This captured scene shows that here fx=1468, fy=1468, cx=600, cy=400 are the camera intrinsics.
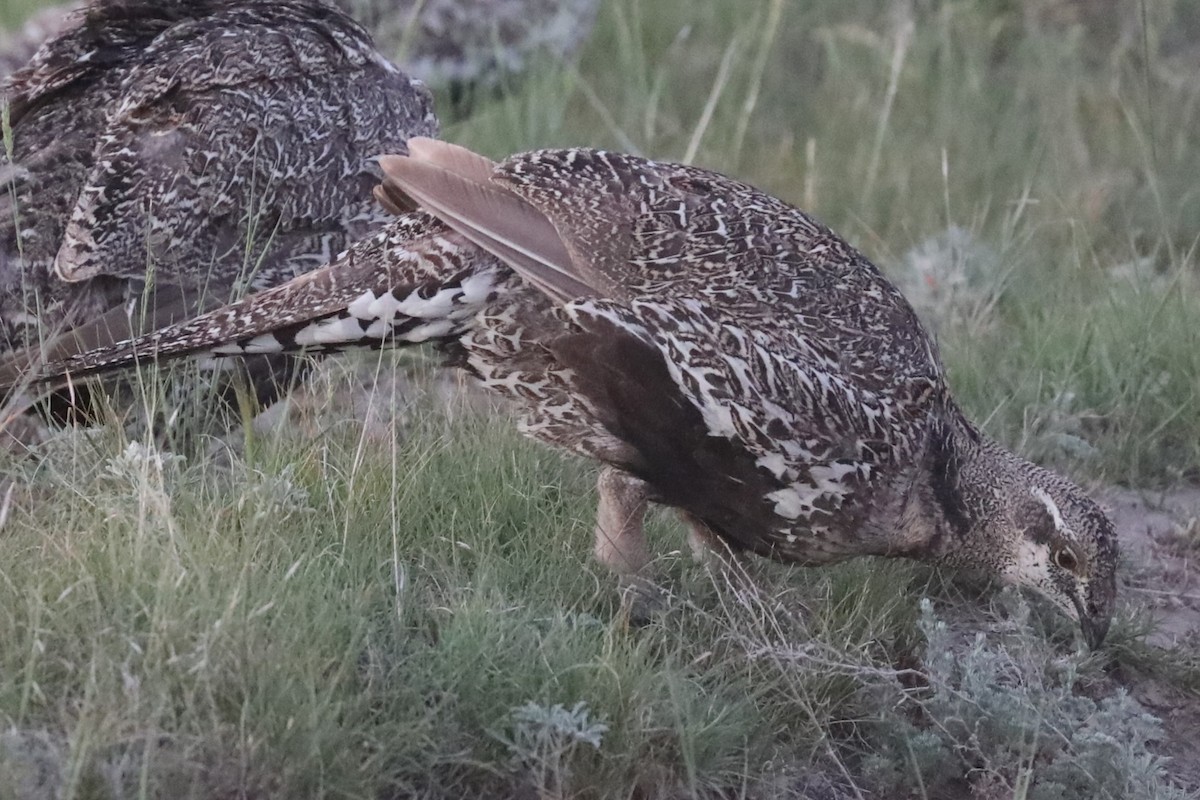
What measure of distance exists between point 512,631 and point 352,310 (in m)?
1.12

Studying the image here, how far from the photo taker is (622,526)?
3.98 m

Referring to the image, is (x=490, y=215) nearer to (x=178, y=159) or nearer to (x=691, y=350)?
(x=691, y=350)

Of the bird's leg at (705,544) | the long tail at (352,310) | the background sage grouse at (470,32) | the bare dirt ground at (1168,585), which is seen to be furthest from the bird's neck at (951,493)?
the background sage grouse at (470,32)

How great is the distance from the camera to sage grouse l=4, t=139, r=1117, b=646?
3.78m

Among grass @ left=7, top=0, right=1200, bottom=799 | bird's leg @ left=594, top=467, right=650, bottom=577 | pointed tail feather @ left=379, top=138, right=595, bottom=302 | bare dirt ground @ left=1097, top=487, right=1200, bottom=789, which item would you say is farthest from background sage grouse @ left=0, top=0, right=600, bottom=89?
bare dirt ground @ left=1097, top=487, right=1200, bottom=789

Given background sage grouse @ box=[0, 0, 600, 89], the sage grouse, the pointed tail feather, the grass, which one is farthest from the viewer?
background sage grouse @ box=[0, 0, 600, 89]

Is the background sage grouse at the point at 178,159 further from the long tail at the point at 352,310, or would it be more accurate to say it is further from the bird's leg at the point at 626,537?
the bird's leg at the point at 626,537

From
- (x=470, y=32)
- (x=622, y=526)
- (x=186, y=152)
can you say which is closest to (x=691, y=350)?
(x=622, y=526)

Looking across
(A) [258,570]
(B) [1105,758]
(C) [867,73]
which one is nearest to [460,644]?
(A) [258,570]

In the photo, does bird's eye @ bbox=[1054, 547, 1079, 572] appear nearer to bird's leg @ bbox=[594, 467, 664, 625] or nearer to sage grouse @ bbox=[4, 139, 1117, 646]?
sage grouse @ bbox=[4, 139, 1117, 646]

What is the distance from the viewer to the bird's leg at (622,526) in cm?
393

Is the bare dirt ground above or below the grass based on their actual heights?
below

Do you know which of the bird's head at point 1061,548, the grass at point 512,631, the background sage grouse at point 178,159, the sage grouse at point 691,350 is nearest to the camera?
the grass at point 512,631

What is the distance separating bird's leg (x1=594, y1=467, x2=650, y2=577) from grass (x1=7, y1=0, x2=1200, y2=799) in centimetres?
8
